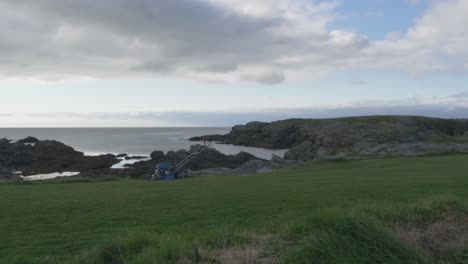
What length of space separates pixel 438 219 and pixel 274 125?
105 metres

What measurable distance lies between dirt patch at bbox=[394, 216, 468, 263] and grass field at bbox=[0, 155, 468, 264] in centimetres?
2

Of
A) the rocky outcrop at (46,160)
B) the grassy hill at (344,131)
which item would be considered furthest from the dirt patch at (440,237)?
the grassy hill at (344,131)

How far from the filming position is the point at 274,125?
113125mm

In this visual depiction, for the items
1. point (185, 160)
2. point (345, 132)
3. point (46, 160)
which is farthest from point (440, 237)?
point (345, 132)

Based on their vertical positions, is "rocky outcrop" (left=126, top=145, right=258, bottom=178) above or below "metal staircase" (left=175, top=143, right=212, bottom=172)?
below

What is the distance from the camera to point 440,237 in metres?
7.01

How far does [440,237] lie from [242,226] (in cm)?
451

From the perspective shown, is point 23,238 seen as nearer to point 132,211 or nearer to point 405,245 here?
point 132,211

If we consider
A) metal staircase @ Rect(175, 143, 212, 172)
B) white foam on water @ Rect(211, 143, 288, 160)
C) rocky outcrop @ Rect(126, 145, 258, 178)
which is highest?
metal staircase @ Rect(175, 143, 212, 172)

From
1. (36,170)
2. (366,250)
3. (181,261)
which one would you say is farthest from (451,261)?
(36,170)

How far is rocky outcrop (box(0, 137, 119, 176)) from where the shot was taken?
62.2m

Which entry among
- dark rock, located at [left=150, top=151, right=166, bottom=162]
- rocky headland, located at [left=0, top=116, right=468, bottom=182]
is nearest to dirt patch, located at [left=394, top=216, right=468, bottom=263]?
rocky headland, located at [left=0, top=116, right=468, bottom=182]

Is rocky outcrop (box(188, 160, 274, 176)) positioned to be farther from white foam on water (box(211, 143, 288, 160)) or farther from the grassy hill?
the grassy hill

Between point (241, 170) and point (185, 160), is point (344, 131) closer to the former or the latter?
point (241, 170)
